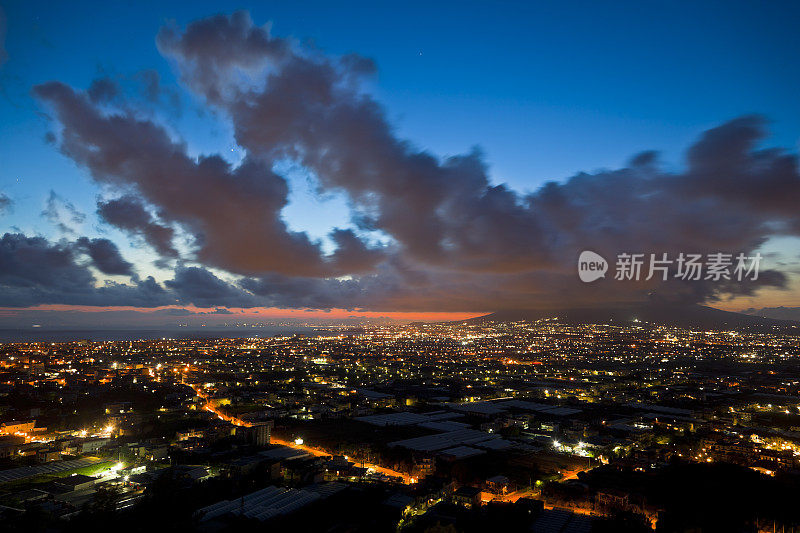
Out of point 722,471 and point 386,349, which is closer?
point 722,471

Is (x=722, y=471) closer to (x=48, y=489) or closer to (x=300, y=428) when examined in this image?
(x=300, y=428)

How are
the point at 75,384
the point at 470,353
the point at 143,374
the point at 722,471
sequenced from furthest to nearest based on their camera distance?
the point at 470,353
the point at 143,374
the point at 75,384
the point at 722,471

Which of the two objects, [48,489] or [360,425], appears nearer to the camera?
[48,489]

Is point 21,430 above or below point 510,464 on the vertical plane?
below

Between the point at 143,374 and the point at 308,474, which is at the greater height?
the point at 308,474

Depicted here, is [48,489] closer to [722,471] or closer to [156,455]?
[156,455]

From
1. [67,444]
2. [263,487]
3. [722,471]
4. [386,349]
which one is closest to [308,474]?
[263,487]

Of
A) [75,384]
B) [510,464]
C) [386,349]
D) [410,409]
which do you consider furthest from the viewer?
[386,349]

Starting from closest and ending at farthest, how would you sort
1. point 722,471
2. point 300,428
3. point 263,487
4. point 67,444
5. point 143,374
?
point 263,487, point 722,471, point 67,444, point 300,428, point 143,374

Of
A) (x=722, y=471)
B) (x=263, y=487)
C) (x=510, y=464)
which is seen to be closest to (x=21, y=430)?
(x=263, y=487)
